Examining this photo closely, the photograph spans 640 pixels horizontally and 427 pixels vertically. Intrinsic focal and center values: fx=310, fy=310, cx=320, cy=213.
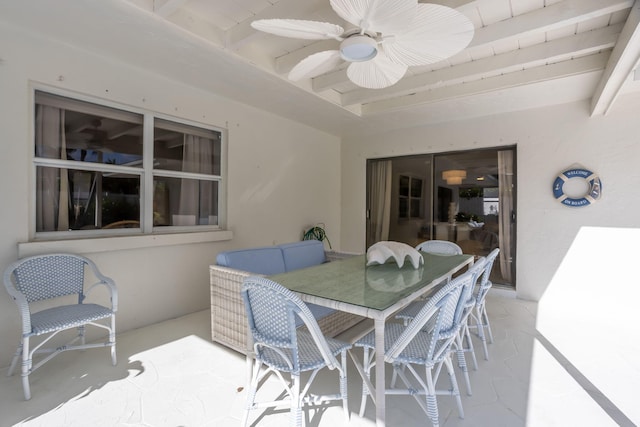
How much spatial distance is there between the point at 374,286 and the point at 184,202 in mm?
2704

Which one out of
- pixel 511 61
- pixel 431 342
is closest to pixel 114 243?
pixel 431 342

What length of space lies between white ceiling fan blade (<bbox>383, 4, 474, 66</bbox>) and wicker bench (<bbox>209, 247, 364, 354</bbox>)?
1.85m

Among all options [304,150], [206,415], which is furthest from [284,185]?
[206,415]

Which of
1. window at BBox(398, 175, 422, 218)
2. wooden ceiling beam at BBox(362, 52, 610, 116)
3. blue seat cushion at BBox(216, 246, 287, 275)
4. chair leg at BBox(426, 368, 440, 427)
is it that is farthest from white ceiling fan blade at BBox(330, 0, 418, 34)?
window at BBox(398, 175, 422, 218)

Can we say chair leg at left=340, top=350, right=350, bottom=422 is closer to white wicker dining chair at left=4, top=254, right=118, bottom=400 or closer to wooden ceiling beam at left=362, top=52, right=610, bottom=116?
white wicker dining chair at left=4, top=254, right=118, bottom=400

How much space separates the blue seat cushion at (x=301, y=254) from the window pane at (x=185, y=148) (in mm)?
1554

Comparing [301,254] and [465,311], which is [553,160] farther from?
[301,254]

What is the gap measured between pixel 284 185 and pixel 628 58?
394cm

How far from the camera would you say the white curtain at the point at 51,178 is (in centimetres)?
267

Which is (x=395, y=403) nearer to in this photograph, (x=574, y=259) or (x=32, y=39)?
(x=574, y=259)

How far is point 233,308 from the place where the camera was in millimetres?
2580

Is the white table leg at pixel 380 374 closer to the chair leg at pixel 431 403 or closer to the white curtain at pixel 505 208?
the chair leg at pixel 431 403

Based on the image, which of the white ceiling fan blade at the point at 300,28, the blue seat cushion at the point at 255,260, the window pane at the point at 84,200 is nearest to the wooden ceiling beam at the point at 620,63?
the white ceiling fan blade at the point at 300,28

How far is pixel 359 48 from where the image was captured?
1.78 meters
